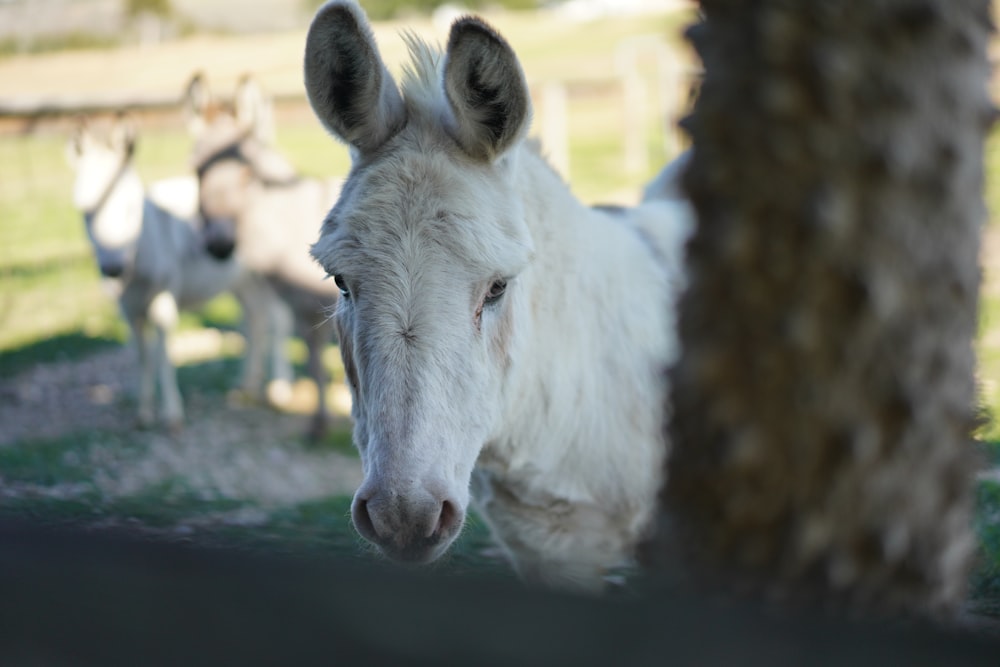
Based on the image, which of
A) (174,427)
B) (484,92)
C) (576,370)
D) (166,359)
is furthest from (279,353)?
(484,92)

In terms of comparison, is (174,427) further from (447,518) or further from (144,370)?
(447,518)

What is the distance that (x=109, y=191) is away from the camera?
8.17 meters

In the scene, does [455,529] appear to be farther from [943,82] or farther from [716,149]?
[943,82]

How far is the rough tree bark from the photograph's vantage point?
1.20 m

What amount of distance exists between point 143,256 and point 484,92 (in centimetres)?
648

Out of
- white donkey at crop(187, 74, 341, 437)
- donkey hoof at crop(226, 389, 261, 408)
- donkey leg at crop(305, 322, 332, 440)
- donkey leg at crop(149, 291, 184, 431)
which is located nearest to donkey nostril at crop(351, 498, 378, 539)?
white donkey at crop(187, 74, 341, 437)

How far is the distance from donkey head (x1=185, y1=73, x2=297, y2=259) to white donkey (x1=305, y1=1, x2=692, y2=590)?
5263 mm

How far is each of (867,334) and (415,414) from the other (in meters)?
1.30

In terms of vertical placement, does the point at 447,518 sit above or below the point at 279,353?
above

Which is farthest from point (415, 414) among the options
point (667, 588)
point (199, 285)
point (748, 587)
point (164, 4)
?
point (164, 4)

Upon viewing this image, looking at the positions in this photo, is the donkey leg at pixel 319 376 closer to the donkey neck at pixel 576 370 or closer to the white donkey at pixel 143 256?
the white donkey at pixel 143 256

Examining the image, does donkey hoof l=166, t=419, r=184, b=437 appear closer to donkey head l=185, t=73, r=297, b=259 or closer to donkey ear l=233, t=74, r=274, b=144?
donkey head l=185, t=73, r=297, b=259

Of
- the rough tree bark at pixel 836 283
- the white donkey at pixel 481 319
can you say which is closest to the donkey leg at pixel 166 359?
the white donkey at pixel 481 319

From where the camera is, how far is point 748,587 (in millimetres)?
1288
